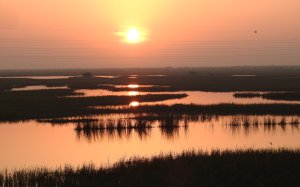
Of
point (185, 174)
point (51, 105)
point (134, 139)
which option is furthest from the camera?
point (51, 105)

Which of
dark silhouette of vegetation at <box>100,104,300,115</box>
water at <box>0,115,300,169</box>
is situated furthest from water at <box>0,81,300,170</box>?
dark silhouette of vegetation at <box>100,104,300,115</box>

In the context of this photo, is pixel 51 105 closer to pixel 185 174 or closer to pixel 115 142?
pixel 115 142

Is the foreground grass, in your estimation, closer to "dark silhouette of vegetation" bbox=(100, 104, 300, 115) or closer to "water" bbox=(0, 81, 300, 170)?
"water" bbox=(0, 81, 300, 170)

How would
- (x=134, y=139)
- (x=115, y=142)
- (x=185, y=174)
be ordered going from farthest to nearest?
(x=134, y=139) < (x=115, y=142) < (x=185, y=174)

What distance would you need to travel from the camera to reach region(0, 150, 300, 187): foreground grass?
43.1ft

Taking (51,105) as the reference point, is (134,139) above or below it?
below

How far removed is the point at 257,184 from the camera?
42.0 feet

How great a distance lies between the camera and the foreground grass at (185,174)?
43.1ft

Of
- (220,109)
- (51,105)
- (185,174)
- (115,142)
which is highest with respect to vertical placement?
(185,174)

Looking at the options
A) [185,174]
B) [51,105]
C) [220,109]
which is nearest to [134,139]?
[185,174]

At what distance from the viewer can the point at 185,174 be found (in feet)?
46.2

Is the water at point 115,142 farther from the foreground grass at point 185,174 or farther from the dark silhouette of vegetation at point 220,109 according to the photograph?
the dark silhouette of vegetation at point 220,109

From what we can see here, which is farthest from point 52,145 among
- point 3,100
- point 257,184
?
point 3,100

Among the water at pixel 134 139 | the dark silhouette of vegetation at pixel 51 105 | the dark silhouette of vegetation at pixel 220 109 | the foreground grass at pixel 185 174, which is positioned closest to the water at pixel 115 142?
the water at pixel 134 139
